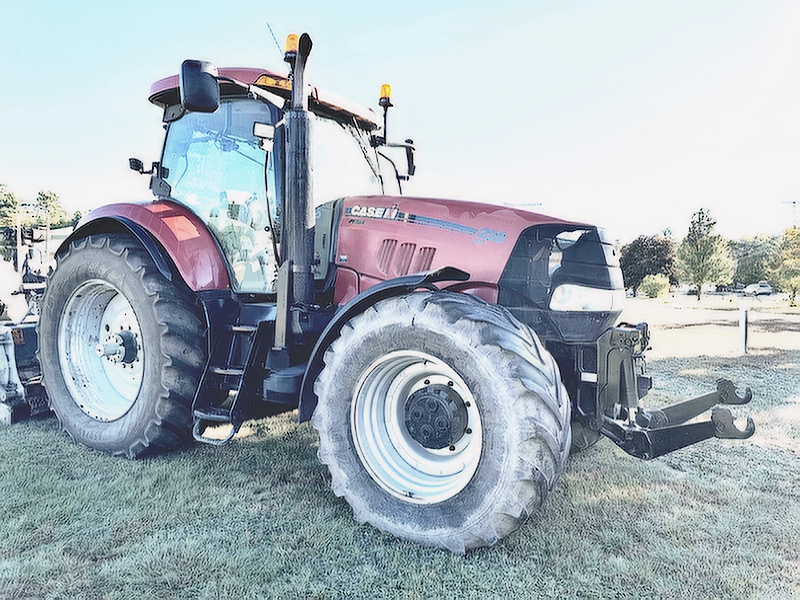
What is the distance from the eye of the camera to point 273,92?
388 cm

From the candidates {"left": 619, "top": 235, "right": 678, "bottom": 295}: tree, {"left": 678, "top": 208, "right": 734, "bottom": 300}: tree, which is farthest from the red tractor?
{"left": 619, "top": 235, "right": 678, "bottom": 295}: tree

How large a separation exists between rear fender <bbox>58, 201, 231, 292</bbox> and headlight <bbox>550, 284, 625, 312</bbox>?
2194 millimetres

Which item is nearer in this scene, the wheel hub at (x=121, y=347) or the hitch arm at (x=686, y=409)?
the hitch arm at (x=686, y=409)

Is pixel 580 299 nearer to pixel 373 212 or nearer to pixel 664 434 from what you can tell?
pixel 664 434

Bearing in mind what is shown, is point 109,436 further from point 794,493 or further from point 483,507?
point 794,493

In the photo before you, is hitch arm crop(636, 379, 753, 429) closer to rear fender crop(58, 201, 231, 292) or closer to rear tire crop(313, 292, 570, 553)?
rear tire crop(313, 292, 570, 553)

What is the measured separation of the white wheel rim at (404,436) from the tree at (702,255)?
22161 mm

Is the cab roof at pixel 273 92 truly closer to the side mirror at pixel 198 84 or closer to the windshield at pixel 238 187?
the windshield at pixel 238 187

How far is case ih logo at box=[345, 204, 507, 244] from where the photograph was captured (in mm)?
3113

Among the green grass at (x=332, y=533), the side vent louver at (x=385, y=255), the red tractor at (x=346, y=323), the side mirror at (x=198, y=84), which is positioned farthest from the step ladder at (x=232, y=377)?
the side mirror at (x=198, y=84)

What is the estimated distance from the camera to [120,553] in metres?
2.64

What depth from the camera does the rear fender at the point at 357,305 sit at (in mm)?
2846

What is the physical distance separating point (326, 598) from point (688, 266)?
2379 centimetres

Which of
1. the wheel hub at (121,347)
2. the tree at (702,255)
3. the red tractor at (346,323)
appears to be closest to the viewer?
the red tractor at (346,323)
